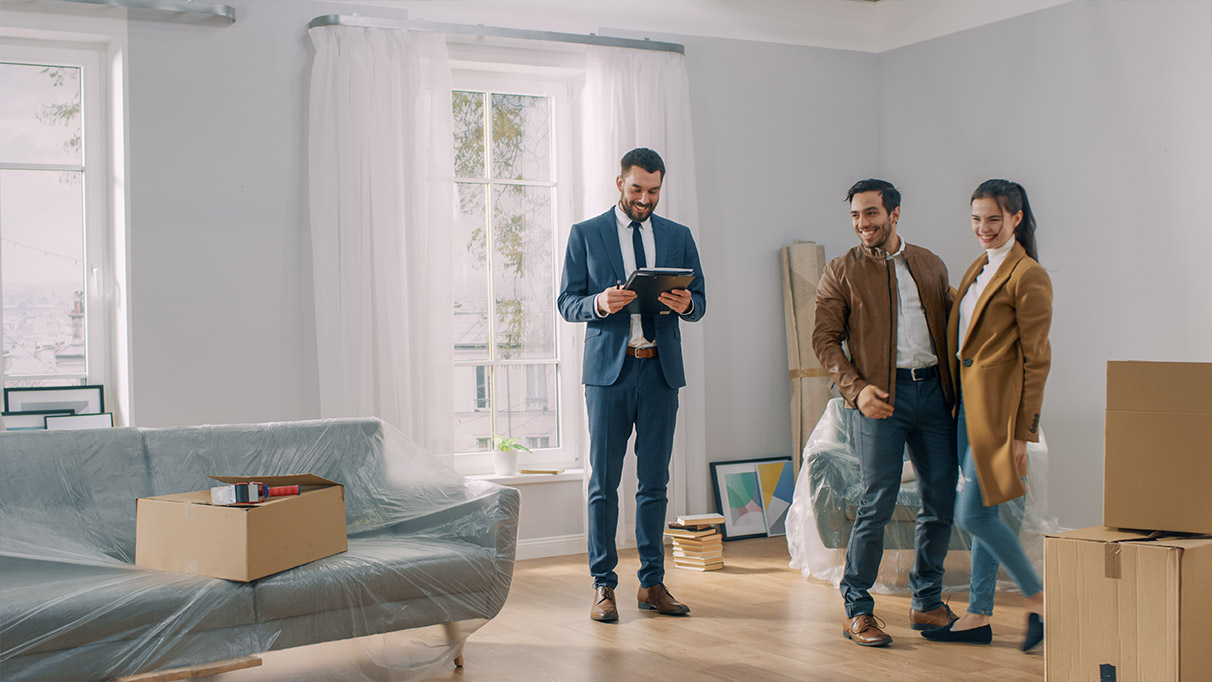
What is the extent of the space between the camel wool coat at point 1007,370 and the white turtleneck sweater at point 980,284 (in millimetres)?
34

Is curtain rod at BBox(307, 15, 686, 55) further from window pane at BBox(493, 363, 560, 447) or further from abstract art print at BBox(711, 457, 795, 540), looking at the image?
abstract art print at BBox(711, 457, 795, 540)

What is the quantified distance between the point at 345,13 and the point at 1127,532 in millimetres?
3700

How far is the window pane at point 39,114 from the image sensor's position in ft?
13.7

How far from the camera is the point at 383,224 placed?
444cm

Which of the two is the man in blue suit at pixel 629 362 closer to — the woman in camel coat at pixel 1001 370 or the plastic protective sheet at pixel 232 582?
the plastic protective sheet at pixel 232 582

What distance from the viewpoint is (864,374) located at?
3.16 m

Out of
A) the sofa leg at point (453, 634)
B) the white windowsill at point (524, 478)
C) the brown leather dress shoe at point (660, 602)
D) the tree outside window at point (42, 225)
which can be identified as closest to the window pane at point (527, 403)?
the white windowsill at point (524, 478)

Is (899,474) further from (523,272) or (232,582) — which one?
(523,272)

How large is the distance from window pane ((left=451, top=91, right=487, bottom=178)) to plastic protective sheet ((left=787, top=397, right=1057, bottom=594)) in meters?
2.08

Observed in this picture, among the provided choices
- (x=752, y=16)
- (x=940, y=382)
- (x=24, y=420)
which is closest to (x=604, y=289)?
(x=940, y=382)

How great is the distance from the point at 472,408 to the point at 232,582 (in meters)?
2.34

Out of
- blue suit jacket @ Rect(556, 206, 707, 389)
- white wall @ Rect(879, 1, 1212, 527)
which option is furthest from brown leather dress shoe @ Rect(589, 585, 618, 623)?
white wall @ Rect(879, 1, 1212, 527)

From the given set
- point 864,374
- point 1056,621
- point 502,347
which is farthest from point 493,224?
point 1056,621

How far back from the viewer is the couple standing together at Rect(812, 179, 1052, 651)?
2939 mm
